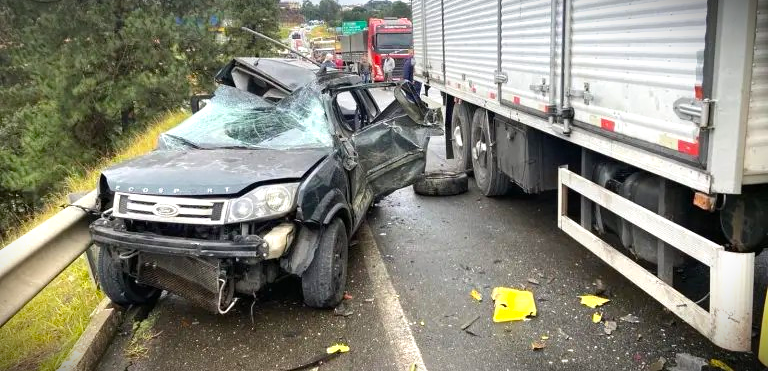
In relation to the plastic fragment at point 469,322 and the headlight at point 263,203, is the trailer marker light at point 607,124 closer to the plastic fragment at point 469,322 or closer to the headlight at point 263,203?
the plastic fragment at point 469,322

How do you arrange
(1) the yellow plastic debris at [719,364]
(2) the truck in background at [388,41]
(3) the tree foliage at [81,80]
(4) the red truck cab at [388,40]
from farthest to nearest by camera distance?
(4) the red truck cab at [388,40]
(2) the truck in background at [388,41]
(3) the tree foliage at [81,80]
(1) the yellow plastic debris at [719,364]

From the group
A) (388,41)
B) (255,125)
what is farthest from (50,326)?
(388,41)

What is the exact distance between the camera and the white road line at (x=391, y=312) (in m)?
3.85

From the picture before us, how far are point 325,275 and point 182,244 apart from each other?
1.04 m

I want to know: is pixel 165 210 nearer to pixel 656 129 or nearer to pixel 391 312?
pixel 391 312

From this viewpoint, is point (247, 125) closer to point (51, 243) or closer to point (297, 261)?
point (297, 261)

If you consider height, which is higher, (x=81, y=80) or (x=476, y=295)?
(x=81, y=80)

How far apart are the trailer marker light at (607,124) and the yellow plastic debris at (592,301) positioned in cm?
132

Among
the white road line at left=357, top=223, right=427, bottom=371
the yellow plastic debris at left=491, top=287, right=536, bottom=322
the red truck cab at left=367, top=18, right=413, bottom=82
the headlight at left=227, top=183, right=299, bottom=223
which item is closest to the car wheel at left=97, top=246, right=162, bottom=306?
the headlight at left=227, top=183, right=299, bottom=223

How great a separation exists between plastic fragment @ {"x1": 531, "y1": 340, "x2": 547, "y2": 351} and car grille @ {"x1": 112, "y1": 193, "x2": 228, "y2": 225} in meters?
2.12

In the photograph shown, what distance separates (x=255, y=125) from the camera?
5477 mm

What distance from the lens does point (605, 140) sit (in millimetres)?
4055

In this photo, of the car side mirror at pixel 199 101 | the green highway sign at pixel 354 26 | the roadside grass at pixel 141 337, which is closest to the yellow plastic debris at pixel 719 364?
the roadside grass at pixel 141 337

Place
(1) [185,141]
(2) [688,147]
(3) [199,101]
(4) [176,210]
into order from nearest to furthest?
1. (2) [688,147]
2. (4) [176,210]
3. (1) [185,141]
4. (3) [199,101]
